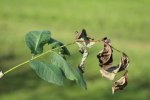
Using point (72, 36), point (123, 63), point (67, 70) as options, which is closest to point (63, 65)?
point (67, 70)

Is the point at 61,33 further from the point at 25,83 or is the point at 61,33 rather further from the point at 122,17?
the point at 25,83

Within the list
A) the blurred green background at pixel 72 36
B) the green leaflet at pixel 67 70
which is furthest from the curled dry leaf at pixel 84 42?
the blurred green background at pixel 72 36

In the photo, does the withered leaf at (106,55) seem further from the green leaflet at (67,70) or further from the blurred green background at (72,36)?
the blurred green background at (72,36)

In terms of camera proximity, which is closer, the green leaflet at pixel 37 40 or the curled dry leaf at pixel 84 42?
the curled dry leaf at pixel 84 42

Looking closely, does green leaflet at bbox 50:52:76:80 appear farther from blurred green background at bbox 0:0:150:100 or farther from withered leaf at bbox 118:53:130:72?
blurred green background at bbox 0:0:150:100

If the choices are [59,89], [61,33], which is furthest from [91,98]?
[61,33]
